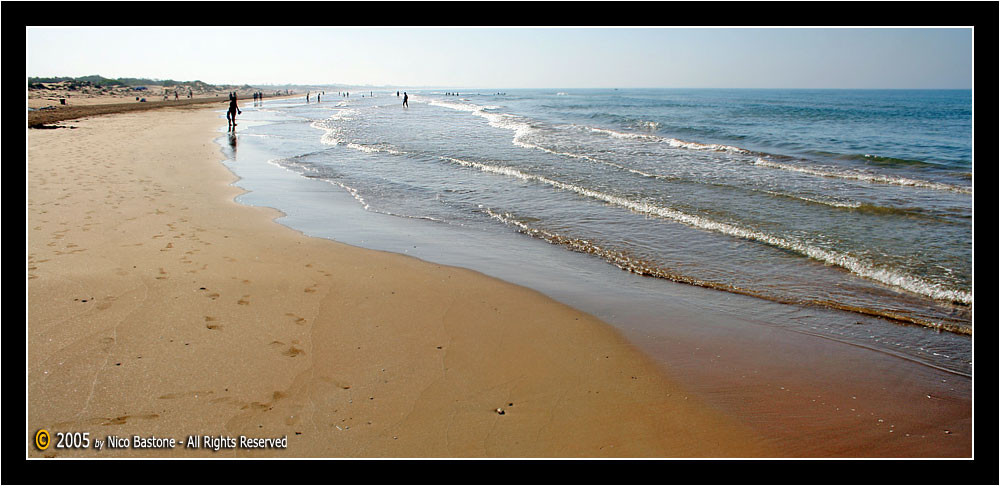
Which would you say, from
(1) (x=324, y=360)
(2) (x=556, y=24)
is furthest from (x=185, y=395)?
(2) (x=556, y=24)

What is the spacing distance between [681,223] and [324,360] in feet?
24.9

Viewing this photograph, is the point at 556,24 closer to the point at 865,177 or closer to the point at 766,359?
the point at 766,359

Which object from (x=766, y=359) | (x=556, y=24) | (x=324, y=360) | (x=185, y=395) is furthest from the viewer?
(x=766, y=359)

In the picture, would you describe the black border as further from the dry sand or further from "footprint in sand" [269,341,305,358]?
"footprint in sand" [269,341,305,358]

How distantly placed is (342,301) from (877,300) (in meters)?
6.43

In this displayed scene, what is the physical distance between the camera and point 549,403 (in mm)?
3889

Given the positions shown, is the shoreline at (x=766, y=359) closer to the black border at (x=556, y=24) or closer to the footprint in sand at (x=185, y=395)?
the black border at (x=556, y=24)

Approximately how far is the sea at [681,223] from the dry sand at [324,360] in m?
1.13

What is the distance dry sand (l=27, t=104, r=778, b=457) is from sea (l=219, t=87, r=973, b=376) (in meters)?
1.13

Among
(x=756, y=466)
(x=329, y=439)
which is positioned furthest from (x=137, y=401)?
(x=756, y=466)

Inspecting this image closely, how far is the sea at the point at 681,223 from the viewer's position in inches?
243

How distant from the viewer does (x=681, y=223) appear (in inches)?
392

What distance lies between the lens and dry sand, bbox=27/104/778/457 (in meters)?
3.44

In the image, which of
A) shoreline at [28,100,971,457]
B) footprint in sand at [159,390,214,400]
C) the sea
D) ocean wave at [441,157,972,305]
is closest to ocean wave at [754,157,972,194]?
the sea
